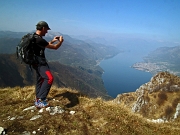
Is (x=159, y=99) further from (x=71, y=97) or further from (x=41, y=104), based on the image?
(x=41, y=104)

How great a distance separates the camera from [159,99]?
7044cm

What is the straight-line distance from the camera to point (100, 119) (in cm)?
687

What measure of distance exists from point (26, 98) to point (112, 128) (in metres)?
5.56

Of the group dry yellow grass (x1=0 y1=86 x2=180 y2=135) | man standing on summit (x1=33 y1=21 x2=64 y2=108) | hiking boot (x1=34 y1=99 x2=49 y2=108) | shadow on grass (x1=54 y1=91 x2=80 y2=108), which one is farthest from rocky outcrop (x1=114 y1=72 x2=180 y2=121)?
man standing on summit (x1=33 y1=21 x2=64 y2=108)

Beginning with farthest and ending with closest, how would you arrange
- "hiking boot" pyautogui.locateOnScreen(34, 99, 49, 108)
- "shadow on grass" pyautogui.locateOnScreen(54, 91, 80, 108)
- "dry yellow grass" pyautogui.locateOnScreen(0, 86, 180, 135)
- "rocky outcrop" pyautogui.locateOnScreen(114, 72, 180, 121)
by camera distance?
"rocky outcrop" pyautogui.locateOnScreen(114, 72, 180, 121), "shadow on grass" pyautogui.locateOnScreen(54, 91, 80, 108), "hiking boot" pyautogui.locateOnScreen(34, 99, 49, 108), "dry yellow grass" pyautogui.locateOnScreen(0, 86, 180, 135)

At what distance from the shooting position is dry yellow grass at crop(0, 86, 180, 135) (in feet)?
18.6

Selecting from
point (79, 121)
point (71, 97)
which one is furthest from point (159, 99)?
point (79, 121)

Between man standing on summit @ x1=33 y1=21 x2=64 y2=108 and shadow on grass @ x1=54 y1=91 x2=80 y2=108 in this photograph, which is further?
shadow on grass @ x1=54 y1=91 x2=80 y2=108

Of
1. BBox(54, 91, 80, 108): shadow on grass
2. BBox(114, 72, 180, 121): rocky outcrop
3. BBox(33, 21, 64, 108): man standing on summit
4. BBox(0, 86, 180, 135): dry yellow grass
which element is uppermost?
BBox(33, 21, 64, 108): man standing on summit

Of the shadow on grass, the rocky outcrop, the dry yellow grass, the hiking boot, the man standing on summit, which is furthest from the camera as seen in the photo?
the rocky outcrop

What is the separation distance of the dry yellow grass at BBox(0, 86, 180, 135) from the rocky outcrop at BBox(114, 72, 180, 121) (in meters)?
58.6

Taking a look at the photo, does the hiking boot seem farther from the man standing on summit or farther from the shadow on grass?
the shadow on grass

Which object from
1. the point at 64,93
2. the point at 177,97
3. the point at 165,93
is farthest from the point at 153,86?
the point at 64,93

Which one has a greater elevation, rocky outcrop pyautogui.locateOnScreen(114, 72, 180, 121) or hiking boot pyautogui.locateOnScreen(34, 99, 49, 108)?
hiking boot pyautogui.locateOnScreen(34, 99, 49, 108)
